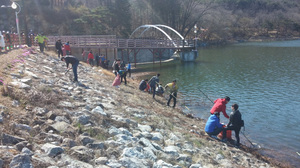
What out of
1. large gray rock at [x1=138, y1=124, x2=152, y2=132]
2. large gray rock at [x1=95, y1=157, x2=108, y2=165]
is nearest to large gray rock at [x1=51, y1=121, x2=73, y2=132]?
large gray rock at [x1=95, y1=157, x2=108, y2=165]

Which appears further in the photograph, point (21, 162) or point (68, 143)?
point (68, 143)

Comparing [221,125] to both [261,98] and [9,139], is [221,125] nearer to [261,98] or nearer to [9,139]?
[9,139]

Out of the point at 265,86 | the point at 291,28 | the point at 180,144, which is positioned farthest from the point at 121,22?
the point at 291,28

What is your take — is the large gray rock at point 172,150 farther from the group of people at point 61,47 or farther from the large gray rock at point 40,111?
the group of people at point 61,47

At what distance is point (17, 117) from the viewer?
234 inches

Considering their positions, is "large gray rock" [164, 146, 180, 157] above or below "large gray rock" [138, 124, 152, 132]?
below

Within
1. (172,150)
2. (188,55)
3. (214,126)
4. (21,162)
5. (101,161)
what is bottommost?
(214,126)

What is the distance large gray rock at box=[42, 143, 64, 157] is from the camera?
15.6 ft

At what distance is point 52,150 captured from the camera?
4797 mm

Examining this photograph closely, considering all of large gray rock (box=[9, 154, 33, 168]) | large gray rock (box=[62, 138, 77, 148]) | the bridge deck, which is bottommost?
large gray rock (box=[62, 138, 77, 148])

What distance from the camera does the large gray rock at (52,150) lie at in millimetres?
4758

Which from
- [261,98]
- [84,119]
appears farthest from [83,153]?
[261,98]

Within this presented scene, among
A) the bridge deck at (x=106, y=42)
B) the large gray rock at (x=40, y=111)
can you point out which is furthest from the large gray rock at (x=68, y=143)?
the bridge deck at (x=106, y=42)

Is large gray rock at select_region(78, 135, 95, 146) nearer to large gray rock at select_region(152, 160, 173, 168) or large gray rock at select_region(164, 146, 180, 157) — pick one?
large gray rock at select_region(152, 160, 173, 168)
